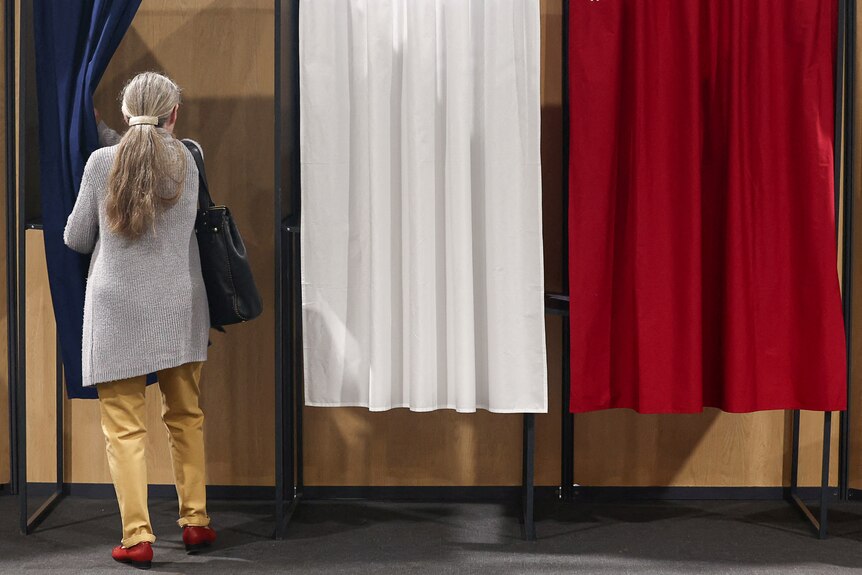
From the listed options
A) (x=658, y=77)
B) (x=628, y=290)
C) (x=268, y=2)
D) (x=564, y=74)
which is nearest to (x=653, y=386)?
(x=628, y=290)

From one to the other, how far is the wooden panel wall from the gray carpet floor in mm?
133

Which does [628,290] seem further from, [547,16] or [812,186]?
[547,16]

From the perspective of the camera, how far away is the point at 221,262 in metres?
2.57

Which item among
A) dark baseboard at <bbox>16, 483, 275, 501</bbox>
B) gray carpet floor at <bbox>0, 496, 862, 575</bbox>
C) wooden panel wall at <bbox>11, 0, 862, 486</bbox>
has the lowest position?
gray carpet floor at <bbox>0, 496, 862, 575</bbox>

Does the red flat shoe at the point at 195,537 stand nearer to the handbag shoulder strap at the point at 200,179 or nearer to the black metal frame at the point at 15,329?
the black metal frame at the point at 15,329

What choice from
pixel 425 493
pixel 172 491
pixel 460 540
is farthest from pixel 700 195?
pixel 172 491

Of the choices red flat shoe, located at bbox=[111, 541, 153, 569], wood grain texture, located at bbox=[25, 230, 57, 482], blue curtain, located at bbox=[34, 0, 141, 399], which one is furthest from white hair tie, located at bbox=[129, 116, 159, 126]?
red flat shoe, located at bbox=[111, 541, 153, 569]

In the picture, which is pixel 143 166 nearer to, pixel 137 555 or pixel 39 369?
pixel 137 555

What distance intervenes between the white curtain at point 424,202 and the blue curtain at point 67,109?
0.63 m

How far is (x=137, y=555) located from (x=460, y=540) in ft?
3.30

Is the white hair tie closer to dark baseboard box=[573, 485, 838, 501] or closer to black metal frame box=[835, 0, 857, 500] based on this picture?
dark baseboard box=[573, 485, 838, 501]

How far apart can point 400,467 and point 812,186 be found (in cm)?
174

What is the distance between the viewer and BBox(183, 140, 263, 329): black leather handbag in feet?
8.45

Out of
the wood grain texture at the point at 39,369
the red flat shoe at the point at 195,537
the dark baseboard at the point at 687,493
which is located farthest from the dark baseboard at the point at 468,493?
the red flat shoe at the point at 195,537
